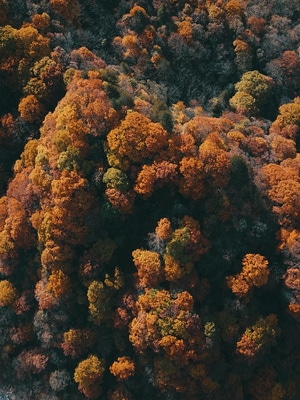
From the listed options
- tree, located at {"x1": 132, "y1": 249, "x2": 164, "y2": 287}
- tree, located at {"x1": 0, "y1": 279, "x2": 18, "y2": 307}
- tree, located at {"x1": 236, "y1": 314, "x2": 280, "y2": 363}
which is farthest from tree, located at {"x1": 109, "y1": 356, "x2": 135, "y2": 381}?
tree, located at {"x1": 0, "y1": 279, "x2": 18, "y2": 307}

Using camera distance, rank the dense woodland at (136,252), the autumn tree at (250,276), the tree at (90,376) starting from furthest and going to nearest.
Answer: the tree at (90,376), the autumn tree at (250,276), the dense woodland at (136,252)

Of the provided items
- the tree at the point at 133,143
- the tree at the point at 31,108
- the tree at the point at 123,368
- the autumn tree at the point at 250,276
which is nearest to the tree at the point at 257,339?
the autumn tree at the point at 250,276

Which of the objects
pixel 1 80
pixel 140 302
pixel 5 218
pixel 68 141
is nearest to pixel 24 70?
pixel 1 80

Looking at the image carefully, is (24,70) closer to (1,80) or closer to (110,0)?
(1,80)

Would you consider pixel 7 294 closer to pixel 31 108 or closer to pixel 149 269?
pixel 149 269

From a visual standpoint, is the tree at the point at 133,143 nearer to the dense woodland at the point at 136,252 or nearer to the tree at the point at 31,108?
the dense woodland at the point at 136,252

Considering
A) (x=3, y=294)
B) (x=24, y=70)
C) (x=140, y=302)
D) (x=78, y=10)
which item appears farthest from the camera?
(x=78, y=10)

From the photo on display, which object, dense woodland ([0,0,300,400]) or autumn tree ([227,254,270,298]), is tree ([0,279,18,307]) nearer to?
dense woodland ([0,0,300,400])

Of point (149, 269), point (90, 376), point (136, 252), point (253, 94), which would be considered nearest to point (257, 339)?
point (149, 269)

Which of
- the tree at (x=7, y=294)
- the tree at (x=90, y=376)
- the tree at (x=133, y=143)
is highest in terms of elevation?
the tree at (x=133, y=143)
